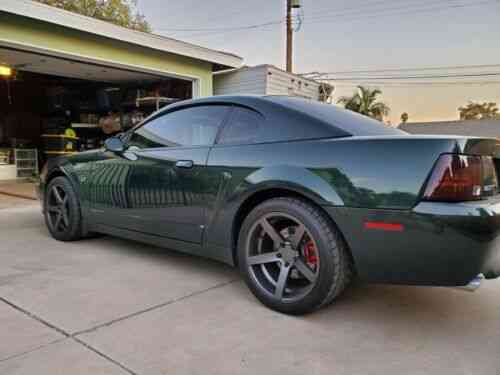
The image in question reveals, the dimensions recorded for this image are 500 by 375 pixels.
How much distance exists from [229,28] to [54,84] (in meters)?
11.1

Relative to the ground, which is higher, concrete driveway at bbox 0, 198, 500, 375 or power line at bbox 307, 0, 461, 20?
power line at bbox 307, 0, 461, 20

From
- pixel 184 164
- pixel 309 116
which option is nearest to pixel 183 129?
pixel 184 164

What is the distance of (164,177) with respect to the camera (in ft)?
9.68

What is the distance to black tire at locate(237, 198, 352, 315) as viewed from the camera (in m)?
2.14

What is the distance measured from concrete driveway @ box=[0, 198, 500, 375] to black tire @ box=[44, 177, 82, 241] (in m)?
0.63

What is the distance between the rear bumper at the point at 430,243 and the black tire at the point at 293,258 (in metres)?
0.13

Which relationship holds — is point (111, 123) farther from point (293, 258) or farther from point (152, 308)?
point (293, 258)

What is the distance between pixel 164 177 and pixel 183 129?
0.42 m

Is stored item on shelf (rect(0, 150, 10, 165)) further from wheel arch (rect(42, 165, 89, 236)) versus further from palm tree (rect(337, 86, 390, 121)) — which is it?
palm tree (rect(337, 86, 390, 121))

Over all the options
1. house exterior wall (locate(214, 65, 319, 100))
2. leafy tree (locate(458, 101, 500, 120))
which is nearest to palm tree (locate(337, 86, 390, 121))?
house exterior wall (locate(214, 65, 319, 100))

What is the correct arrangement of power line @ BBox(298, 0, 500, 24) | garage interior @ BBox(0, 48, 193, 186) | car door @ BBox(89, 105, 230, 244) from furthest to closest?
power line @ BBox(298, 0, 500, 24) → garage interior @ BBox(0, 48, 193, 186) → car door @ BBox(89, 105, 230, 244)

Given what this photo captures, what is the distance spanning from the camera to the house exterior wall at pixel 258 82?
948 centimetres

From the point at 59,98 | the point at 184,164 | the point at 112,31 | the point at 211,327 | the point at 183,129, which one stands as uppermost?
the point at 112,31

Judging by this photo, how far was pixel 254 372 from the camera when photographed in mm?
1754
